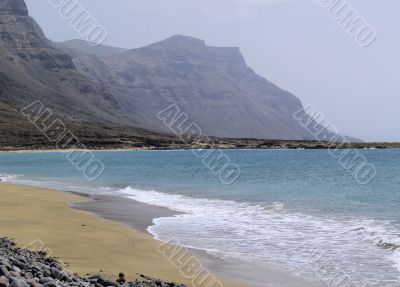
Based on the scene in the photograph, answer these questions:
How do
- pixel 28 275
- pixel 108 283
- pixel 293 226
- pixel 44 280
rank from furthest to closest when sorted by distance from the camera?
pixel 293 226, pixel 108 283, pixel 28 275, pixel 44 280

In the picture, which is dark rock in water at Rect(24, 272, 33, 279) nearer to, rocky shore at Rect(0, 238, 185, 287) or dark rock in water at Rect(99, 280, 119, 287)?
rocky shore at Rect(0, 238, 185, 287)

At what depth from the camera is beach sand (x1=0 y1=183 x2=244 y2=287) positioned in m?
11.0

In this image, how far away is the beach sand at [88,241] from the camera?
11.0m

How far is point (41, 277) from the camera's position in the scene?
8.01m

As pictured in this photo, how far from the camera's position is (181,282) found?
10.4m

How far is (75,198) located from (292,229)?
45.3ft

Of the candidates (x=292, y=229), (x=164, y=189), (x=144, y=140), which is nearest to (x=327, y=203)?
(x=292, y=229)

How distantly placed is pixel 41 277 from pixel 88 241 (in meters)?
6.02

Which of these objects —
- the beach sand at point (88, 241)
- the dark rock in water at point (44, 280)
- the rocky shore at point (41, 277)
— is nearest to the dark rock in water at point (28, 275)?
the rocky shore at point (41, 277)

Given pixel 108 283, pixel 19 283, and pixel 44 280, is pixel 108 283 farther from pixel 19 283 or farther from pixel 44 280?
pixel 19 283

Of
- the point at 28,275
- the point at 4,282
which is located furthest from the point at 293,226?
the point at 4,282

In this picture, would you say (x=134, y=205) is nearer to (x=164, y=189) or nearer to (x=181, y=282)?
(x=164, y=189)

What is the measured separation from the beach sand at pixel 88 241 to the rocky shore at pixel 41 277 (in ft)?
2.06

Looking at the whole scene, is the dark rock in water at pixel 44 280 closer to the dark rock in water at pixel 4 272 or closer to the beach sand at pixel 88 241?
the dark rock in water at pixel 4 272
